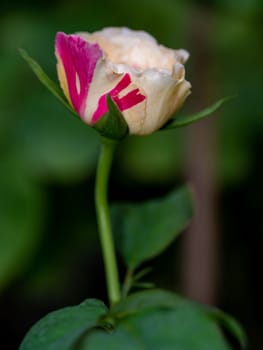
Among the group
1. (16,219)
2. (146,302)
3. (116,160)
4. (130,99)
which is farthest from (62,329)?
(116,160)

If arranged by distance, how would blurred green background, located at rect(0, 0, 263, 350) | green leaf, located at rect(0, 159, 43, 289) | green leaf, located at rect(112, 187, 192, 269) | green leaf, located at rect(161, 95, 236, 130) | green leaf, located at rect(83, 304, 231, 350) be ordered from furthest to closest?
blurred green background, located at rect(0, 0, 263, 350), green leaf, located at rect(0, 159, 43, 289), green leaf, located at rect(112, 187, 192, 269), green leaf, located at rect(161, 95, 236, 130), green leaf, located at rect(83, 304, 231, 350)

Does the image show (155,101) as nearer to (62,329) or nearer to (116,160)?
(62,329)

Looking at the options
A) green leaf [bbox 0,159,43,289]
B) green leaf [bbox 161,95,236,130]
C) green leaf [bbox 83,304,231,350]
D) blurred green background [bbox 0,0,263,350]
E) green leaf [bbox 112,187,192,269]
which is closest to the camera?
green leaf [bbox 83,304,231,350]

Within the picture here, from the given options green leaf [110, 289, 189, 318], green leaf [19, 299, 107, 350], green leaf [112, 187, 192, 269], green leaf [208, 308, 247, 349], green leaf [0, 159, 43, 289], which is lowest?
green leaf [0, 159, 43, 289]

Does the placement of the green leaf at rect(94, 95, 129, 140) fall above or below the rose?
below

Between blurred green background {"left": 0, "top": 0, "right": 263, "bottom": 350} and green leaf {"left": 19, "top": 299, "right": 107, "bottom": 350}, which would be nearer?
green leaf {"left": 19, "top": 299, "right": 107, "bottom": 350}

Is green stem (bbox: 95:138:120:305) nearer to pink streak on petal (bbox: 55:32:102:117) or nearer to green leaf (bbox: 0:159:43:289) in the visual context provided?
pink streak on petal (bbox: 55:32:102:117)

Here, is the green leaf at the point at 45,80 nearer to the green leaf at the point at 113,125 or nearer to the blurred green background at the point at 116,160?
the green leaf at the point at 113,125

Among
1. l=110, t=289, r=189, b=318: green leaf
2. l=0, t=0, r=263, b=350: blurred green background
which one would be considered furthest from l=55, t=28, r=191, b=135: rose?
l=0, t=0, r=263, b=350: blurred green background
